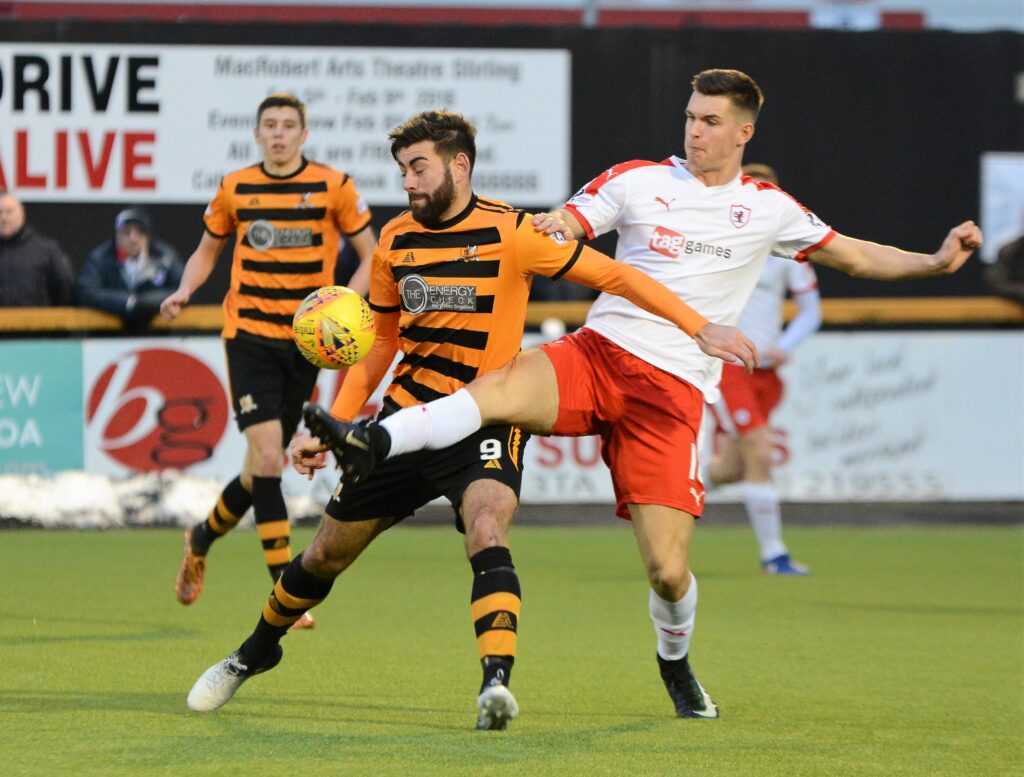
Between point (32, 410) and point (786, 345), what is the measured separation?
5.35 metres

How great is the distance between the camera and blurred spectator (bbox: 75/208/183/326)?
13164mm

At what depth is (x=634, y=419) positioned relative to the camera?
6.43 meters

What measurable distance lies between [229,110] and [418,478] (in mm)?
9196

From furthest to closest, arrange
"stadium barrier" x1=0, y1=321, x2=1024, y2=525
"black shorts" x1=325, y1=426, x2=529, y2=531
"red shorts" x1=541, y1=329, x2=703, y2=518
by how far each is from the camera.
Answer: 1. "stadium barrier" x1=0, y1=321, x2=1024, y2=525
2. "red shorts" x1=541, y1=329, x2=703, y2=518
3. "black shorts" x1=325, y1=426, x2=529, y2=531

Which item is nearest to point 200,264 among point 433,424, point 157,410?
point 433,424

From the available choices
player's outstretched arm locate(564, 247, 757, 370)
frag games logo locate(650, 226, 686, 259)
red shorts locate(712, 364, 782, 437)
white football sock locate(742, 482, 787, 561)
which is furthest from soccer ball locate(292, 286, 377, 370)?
white football sock locate(742, 482, 787, 561)

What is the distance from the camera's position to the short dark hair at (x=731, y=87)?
6.65m

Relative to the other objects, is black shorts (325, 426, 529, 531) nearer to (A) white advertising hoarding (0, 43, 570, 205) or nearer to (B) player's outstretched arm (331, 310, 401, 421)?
(B) player's outstretched arm (331, 310, 401, 421)

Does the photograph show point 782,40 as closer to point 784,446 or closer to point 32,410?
point 784,446

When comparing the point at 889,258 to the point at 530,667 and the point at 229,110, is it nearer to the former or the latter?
the point at 530,667

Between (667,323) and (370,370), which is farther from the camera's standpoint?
(667,323)

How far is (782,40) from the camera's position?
15.2 meters

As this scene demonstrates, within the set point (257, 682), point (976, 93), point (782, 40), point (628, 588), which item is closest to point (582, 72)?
point (782, 40)

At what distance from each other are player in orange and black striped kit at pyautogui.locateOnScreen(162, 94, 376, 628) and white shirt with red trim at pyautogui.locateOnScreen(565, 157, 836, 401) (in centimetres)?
249
